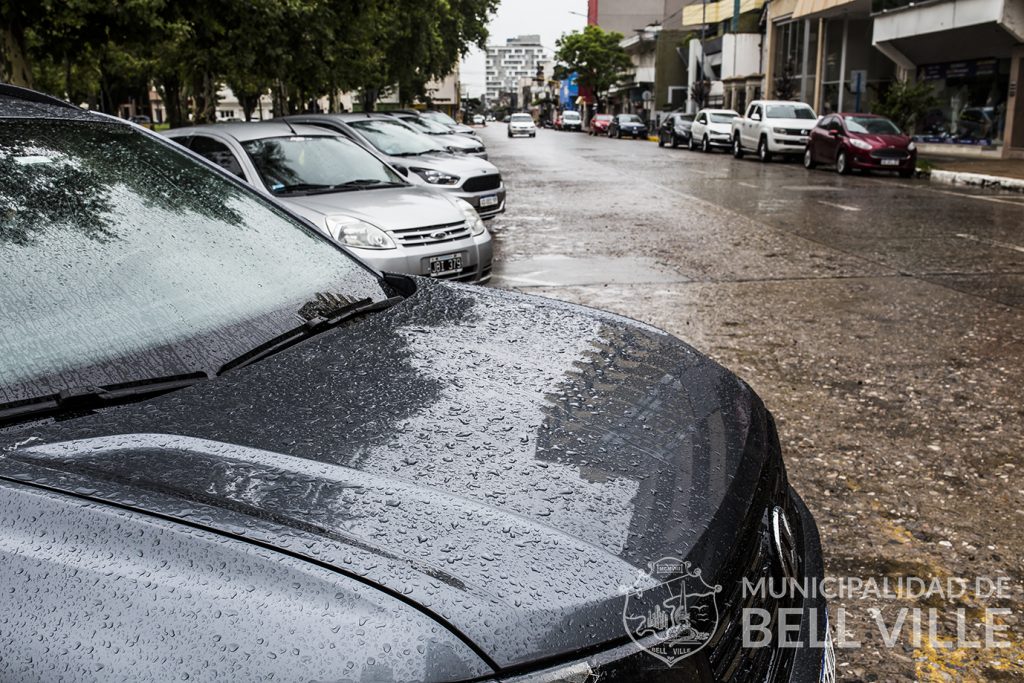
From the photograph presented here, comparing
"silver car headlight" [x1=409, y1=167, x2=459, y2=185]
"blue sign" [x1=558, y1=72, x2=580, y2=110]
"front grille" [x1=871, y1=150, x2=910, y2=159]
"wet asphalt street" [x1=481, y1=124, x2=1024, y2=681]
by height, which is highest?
"blue sign" [x1=558, y1=72, x2=580, y2=110]

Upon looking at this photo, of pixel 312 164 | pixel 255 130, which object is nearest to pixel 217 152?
pixel 255 130

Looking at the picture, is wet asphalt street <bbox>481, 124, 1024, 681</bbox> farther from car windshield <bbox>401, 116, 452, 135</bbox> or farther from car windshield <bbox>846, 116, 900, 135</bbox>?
car windshield <bbox>846, 116, 900, 135</bbox>

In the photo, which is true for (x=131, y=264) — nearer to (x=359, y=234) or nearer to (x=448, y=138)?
(x=359, y=234)

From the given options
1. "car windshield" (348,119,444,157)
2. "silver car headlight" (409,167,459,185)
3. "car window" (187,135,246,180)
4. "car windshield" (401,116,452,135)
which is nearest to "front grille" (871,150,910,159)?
"car windshield" (401,116,452,135)

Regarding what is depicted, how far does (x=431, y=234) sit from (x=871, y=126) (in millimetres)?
19127

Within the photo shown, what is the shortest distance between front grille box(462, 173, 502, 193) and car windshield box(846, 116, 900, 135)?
45.0 ft

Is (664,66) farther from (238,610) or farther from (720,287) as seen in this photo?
(238,610)

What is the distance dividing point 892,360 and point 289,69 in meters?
19.0

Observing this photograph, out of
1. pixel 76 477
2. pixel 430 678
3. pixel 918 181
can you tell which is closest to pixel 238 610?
pixel 430 678

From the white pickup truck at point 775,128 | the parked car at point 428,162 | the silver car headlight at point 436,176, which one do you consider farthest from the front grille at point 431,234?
the white pickup truck at point 775,128

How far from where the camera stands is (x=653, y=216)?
14.4 metres

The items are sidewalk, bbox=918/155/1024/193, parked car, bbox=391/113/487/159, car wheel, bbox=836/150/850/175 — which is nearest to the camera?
parked car, bbox=391/113/487/159

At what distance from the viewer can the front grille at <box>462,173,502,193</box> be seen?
12.4 m

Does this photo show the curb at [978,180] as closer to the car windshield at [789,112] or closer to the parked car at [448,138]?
the car windshield at [789,112]
